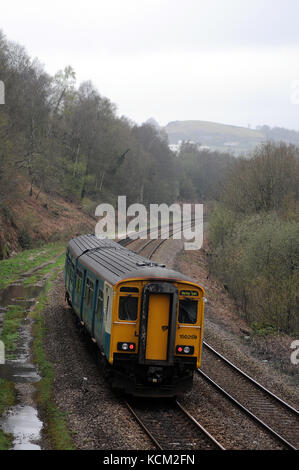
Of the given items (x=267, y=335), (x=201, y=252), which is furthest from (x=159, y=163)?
(x=267, y=335)

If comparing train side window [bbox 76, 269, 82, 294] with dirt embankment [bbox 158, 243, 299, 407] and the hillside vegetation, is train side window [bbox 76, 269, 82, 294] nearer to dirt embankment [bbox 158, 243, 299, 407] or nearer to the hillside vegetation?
dirt embankment [bbox 158, 243, 299, 407]

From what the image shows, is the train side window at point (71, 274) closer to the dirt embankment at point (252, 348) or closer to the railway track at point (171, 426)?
the dirt embankment at point (252, 348)

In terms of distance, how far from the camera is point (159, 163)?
84.6m

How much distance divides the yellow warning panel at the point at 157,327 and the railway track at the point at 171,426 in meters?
1.12

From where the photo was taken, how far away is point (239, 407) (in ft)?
40.4

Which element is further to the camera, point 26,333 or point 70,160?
point 70,160

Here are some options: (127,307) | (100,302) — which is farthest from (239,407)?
(100,302)

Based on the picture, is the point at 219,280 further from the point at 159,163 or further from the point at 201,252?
the point at 159,163

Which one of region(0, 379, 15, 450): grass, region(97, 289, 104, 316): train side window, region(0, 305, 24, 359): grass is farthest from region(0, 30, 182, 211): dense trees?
region(0, 379, 15, 450): grass

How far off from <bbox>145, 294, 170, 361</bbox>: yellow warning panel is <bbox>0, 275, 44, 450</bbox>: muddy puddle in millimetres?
2715

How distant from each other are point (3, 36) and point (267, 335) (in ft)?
110

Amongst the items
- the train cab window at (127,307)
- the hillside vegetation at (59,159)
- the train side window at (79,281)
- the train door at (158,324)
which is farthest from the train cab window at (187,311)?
the hillside vegetation at (59,159)

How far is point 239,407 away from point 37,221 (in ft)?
106

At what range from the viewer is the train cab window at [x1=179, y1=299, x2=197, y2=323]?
39.9 feet
